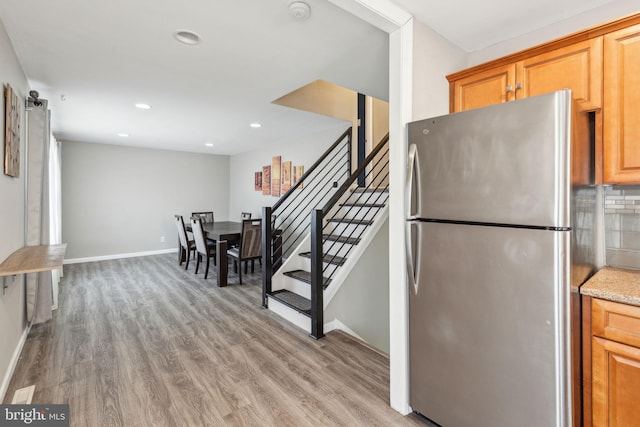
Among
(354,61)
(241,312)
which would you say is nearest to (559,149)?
(354,61)

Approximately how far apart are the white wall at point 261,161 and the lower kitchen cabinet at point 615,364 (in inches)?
150

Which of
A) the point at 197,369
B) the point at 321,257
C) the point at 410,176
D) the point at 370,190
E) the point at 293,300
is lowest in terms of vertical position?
the point at 197,369

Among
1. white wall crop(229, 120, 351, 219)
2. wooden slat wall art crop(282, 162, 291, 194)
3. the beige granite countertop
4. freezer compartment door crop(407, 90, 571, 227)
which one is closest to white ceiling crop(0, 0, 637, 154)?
freezer compartment door crop(407, 90, 571, 227)

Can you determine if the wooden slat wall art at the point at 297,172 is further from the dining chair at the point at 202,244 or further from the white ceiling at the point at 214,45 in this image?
the dining chair at the point at 202,244

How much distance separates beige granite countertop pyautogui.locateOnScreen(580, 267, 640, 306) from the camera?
4.19ft

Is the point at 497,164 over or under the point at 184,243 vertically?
over

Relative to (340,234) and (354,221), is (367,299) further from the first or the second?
(354,221)

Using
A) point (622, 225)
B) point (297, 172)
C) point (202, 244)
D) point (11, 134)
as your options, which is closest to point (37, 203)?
point (11, 134)

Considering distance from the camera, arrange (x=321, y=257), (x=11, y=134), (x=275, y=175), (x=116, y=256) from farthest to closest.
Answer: (x=116, y=256), (x=275, y=175), (x=321, y=257), (x=11, y=134)

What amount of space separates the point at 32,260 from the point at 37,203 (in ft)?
3.37

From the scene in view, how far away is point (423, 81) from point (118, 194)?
665 centimetres

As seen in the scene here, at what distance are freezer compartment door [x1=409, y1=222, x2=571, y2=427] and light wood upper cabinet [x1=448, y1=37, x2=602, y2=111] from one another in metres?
0.88

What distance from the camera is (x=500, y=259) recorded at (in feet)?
4.50

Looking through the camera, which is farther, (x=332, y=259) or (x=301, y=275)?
(x=301, y=275)
